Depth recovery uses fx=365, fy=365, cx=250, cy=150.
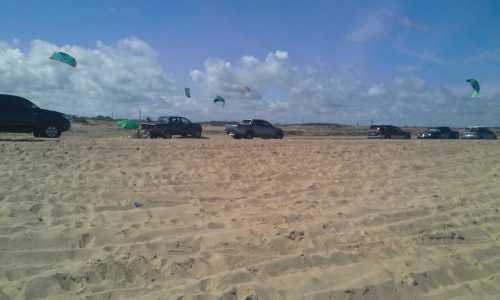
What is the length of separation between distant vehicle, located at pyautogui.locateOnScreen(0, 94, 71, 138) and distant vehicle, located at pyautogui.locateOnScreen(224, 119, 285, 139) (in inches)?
491

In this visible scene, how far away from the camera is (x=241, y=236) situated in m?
3.92

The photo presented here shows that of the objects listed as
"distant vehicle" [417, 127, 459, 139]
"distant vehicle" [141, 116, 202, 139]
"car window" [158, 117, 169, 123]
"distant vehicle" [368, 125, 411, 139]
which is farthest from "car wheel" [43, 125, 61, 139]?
"distant vehicle" [417, 127, 459, 139]

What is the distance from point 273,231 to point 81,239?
79.2 inches

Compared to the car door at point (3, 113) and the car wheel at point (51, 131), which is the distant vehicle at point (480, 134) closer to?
the car wheel at point (51, 131)

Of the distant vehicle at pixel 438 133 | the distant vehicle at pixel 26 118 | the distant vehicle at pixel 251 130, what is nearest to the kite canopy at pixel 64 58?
the distant vehicle at pixel 26 118

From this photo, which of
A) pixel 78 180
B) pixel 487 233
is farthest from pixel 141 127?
pixel 487 233

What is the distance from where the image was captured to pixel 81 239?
145 inches

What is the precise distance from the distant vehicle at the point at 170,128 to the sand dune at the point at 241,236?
52.8 ft

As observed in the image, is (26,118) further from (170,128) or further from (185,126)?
(185,126)

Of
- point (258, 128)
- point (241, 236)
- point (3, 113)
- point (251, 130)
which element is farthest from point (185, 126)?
point (241, 236)

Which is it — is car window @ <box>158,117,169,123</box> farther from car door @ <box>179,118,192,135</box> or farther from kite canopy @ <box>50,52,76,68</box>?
kite canopy @ <box>50,52,76,68</box>

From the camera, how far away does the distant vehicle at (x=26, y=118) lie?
48.6 ft

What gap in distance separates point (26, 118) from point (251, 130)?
47.2 feet

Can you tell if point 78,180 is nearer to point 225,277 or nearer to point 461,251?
point 225,277
